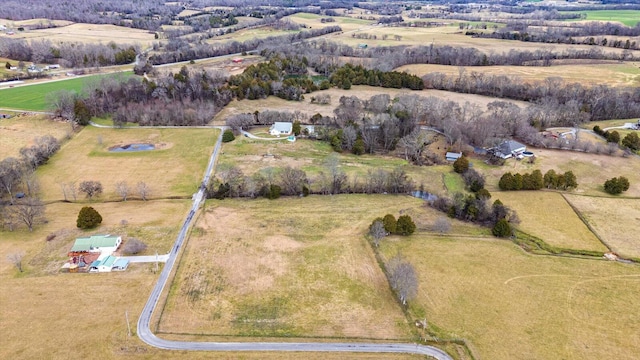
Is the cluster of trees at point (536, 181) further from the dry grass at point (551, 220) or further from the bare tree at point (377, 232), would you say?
the bare tree at point (377, 232)

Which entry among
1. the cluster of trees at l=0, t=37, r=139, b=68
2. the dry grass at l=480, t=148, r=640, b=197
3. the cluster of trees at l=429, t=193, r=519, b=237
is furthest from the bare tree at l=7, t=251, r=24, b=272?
the cluster of trees at l=0, t=37, r=139, b=68

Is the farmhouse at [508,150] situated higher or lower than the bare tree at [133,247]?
lower

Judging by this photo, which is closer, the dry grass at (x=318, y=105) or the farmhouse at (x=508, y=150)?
the farmhouse at (x=508, y=150)

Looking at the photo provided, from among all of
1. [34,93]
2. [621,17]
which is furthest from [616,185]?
[621,17]

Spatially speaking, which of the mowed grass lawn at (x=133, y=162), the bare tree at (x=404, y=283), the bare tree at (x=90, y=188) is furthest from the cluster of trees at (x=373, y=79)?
the bare tree at (x=404, y=283)

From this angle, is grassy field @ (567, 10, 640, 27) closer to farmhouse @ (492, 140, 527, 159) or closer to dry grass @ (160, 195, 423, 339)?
farmhouse @ (492, 140, 527, 159)

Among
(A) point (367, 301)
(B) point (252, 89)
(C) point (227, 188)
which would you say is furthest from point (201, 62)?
(A) point (367, 301)

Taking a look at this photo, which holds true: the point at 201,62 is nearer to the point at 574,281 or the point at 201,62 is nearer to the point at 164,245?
the point at 164,245
